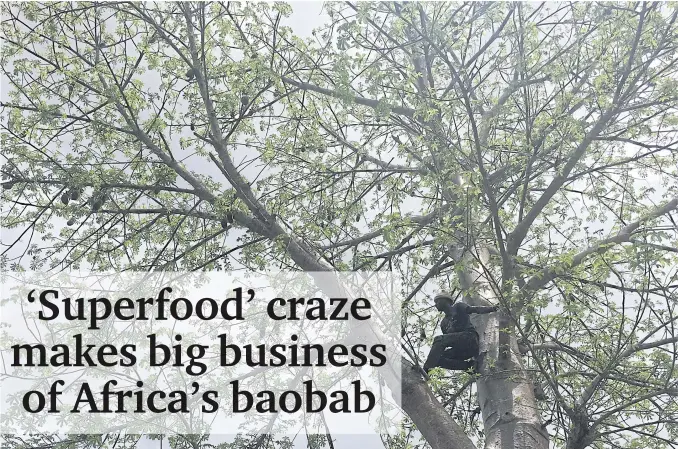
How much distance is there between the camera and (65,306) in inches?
266

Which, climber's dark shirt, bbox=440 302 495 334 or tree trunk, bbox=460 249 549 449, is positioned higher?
climber's dark shirt, bbox=440 302 495 334

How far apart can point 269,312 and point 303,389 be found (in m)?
0.90

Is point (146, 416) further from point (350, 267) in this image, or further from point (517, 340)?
point (517, 340)

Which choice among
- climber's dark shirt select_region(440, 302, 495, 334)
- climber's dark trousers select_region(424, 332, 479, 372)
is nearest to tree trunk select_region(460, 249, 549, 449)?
climber's dark trousers select_region(424, 332, 479, 372)

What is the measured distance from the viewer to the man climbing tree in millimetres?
5848

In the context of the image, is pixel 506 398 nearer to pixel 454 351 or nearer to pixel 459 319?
pixel 454 351

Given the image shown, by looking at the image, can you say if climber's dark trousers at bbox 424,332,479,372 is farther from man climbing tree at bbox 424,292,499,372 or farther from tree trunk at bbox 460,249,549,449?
tree trunk at bbox 460,249,549,449

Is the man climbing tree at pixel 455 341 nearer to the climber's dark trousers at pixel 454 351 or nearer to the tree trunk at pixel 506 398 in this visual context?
the climber's dark trousers at pixel 454 351

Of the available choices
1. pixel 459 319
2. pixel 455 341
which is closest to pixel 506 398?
pixel 455 341

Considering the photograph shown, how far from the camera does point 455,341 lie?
584cm

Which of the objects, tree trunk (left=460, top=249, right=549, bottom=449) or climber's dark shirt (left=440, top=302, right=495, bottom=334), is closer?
tree trunk (left=460, top=249, right=549, bottom=449)

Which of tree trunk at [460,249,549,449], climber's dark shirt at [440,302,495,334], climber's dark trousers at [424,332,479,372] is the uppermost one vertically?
climber's dark shirt at [440,302,495,334]

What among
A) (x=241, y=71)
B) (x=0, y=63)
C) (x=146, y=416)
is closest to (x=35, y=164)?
(x=0, y=63)

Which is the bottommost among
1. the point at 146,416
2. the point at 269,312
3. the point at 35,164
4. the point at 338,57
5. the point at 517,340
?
the point at 146,416
